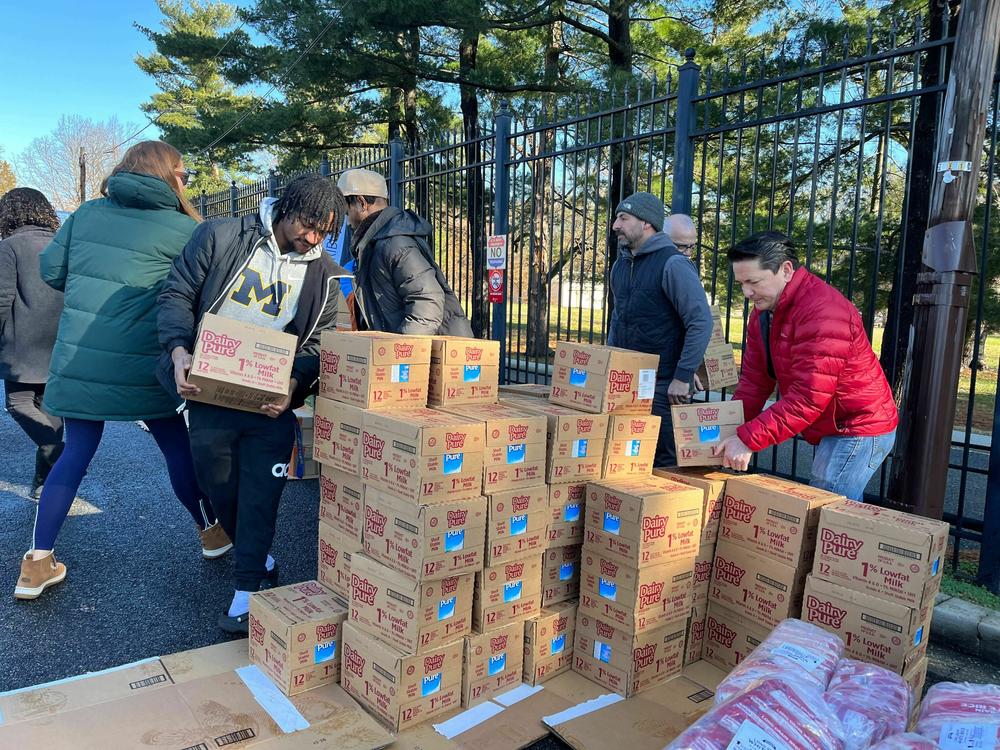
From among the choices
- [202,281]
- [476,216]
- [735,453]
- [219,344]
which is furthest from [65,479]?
[476,216]

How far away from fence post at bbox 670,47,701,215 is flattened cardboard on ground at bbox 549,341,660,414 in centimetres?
229

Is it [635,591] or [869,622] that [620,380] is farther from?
[869,622]

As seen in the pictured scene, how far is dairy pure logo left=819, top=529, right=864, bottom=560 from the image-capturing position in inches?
95.9

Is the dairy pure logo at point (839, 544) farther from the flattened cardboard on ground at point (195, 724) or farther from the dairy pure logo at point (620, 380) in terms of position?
the flattened cardboard on ground at point (195, 724)

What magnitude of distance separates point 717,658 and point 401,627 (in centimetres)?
138

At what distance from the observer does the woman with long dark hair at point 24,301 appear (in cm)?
403

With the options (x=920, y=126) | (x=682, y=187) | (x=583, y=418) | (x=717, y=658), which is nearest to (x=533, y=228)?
(x=682, y=187)

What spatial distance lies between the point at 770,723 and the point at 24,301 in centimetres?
444

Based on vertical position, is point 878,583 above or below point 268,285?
below

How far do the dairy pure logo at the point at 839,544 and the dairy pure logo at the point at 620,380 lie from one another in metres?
0.91

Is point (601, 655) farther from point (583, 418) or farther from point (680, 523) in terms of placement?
point (583, 418)

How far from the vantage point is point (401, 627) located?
7.77 ft

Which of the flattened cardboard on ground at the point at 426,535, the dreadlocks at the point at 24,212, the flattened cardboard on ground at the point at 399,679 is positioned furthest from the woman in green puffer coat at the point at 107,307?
the flattened cardboard on ground at the point at 399,679

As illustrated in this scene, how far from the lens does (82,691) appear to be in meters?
2.39
